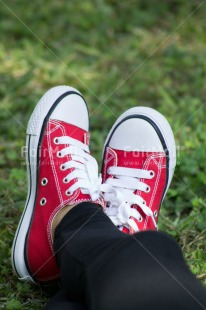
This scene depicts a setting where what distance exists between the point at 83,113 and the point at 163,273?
0.86 metres

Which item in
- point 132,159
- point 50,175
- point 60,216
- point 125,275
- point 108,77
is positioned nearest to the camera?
point 125,275

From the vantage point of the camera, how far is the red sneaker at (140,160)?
69.8 inches

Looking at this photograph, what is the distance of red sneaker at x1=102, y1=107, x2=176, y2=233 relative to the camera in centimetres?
177

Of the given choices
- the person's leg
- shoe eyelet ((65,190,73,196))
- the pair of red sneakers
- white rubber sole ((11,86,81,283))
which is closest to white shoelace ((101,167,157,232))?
the pair of red sneakers

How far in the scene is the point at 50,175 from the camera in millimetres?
1749

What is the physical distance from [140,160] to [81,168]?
198mm

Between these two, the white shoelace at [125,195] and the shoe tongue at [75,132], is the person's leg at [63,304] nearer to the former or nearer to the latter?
the white shoelace at [125,195]

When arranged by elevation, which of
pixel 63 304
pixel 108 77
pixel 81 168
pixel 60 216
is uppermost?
pixel 108 77

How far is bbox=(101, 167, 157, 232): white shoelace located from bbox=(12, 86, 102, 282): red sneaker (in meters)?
0.06

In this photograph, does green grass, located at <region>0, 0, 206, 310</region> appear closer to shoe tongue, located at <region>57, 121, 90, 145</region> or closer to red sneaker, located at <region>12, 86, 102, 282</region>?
red sneaker, located at <region>12, 86, 102, 282</region>

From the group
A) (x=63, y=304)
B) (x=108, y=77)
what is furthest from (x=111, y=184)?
(x=108, y=77)

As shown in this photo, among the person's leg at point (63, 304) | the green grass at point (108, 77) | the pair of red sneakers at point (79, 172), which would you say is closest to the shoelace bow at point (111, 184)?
the pair of red sneakers at point (79, 172)

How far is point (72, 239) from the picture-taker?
4.69 ft

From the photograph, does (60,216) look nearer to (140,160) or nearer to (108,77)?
(140,160)
